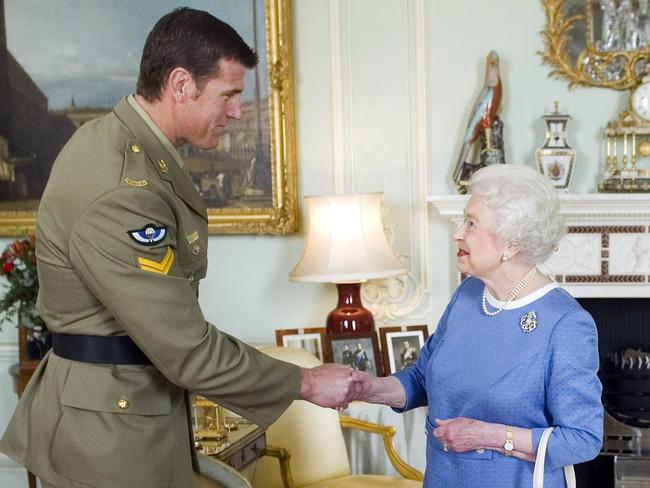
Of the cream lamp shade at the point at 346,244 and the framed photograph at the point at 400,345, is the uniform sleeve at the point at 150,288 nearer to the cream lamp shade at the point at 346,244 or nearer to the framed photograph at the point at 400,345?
the cream lamp shade at the point at 346,244

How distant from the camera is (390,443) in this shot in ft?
12.1

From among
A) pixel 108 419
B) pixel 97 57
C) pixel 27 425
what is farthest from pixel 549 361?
pixel 97 57

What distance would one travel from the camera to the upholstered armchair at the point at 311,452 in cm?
363

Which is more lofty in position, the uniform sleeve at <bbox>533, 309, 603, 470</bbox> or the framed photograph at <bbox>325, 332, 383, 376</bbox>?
the uniform sleeve at <bbox>533, 309, 603, 470</bbox>

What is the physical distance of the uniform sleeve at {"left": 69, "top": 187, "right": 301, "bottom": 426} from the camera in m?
1.97

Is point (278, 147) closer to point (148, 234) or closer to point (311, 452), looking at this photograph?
point (311, 452)

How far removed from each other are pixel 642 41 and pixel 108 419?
3.12 m

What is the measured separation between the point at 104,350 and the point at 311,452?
1721 millimetres

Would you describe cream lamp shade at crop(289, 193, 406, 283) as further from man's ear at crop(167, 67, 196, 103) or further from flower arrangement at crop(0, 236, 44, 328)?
man's ear at crop(167, 67, 196, 103)

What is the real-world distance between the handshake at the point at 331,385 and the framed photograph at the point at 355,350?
1.55 meters

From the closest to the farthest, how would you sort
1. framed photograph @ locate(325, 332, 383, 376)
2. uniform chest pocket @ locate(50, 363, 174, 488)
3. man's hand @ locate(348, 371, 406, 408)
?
uniform chest pocket @ locate(50, 363, 174, 488), man's hand @ locate(348, 371, 406, 408), framed photograph @ locate(325, 332, 383, 376)

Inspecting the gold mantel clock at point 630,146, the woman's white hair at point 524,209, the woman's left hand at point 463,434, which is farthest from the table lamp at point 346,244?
the woman's left hand at point 463,434

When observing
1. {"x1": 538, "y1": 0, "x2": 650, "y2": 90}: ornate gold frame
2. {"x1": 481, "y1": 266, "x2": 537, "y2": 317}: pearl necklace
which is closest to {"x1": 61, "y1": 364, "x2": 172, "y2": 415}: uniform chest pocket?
{"x1": 481, "y1": 266, "x2": 537, "y2": 317}: pearl necklace

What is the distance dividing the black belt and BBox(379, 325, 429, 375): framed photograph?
2216 mm
